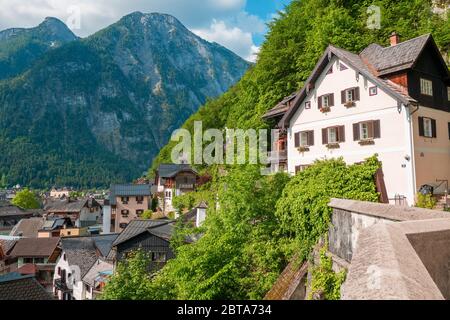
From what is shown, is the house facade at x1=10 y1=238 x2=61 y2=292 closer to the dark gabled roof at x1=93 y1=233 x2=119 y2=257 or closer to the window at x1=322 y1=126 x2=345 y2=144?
the dark gabled roof at x1=93 y1=233 x2=119 y2=257

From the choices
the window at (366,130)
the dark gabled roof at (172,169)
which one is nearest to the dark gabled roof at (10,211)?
the dark gabled roof at (172,169)

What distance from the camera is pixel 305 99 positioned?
83.6 feet

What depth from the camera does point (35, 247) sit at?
178 ft

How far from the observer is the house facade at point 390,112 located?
19.2 m

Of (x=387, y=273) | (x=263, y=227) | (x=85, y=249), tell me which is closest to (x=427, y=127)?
(x=263, y=227)

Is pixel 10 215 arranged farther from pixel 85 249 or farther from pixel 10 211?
pixel 85 249

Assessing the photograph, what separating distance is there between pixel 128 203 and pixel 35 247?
16.7m

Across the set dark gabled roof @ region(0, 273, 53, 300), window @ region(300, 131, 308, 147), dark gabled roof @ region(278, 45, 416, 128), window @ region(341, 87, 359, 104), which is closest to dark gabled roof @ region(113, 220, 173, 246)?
dark gabled roof @ region(0, 273, 53, 300)

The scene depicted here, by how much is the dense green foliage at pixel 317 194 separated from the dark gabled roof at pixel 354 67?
4080 mm

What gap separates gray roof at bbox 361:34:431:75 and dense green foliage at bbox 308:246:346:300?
44.7ft

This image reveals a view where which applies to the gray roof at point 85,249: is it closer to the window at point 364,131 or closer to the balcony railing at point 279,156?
the balcony railing at point 279,156

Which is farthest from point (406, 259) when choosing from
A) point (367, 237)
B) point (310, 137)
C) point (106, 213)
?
point (106, 213)

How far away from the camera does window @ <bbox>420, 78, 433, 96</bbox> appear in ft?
68.2

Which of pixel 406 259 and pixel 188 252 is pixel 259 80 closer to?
pixel 188 252
